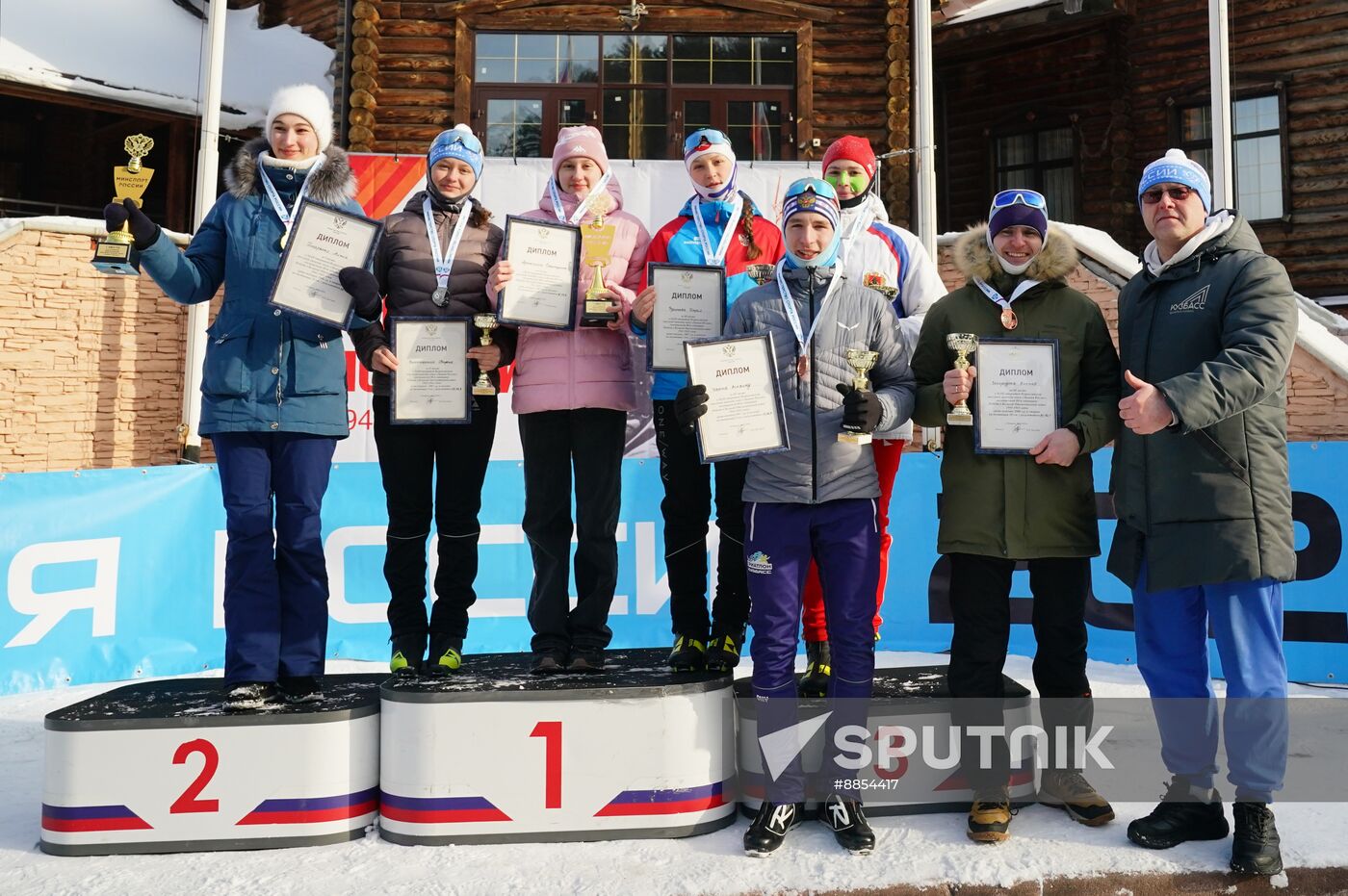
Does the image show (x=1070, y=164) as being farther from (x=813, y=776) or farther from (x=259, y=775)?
(x=259, y=775)

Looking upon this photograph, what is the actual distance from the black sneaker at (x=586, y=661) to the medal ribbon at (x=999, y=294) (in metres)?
2.02

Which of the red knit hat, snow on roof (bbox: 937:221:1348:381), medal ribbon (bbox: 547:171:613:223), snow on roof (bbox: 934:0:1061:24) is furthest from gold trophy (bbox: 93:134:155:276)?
snow on roof (bbox: 934:0:1061:24)

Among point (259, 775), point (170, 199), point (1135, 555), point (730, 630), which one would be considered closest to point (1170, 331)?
point (1135, 555)

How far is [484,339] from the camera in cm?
400

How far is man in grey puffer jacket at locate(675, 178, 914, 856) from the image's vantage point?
3527mm

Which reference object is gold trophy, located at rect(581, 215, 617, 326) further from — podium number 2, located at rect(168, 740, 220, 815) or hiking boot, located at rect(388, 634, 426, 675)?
podium number 2, located at rect(168, 740, 220, 815)

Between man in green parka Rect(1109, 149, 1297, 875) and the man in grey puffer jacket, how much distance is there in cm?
88

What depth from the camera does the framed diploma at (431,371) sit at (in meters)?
3.92

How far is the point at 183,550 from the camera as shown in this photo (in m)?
6.26

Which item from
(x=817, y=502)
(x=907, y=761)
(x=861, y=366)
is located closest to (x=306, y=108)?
(x=861, y=366)

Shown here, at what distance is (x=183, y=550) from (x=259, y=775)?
318cm

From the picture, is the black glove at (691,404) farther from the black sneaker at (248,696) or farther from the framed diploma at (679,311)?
the black sneaker at (248,696)

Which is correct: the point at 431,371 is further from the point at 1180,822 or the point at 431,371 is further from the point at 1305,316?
the point at 1305,316

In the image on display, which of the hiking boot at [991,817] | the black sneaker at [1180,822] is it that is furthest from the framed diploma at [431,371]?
the black sneaker at [1180,822]
